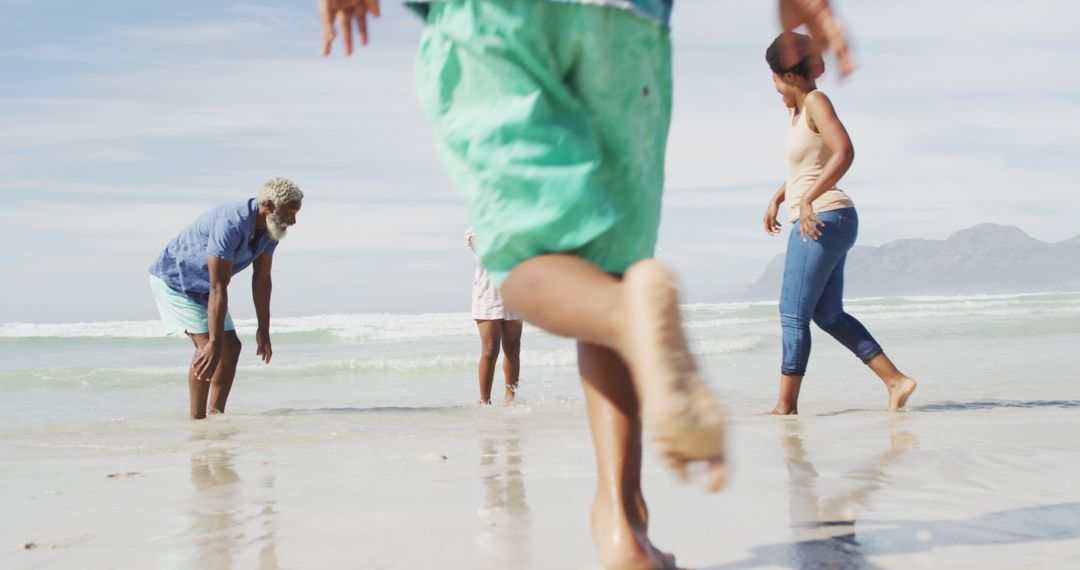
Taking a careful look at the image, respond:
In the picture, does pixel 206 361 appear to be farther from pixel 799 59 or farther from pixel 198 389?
pixel 799 59

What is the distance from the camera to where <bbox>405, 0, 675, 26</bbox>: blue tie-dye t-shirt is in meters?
1.75

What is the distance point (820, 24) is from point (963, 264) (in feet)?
492

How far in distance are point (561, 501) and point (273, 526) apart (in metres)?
0.84

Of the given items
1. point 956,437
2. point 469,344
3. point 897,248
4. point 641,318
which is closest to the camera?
point 641,318

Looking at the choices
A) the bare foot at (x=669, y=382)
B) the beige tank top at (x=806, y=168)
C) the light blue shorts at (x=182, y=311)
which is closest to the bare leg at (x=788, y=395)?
the beige tank top at (x=806, y=168)

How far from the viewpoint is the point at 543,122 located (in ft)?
5.53

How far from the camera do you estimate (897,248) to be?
156 m

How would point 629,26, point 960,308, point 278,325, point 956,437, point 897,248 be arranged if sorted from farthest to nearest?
point 897,248, point 960,308, point 278,325, point 956,437, point 629,26

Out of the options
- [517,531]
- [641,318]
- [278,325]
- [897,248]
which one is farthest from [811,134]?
[897,248]

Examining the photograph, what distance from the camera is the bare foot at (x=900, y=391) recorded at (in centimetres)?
520

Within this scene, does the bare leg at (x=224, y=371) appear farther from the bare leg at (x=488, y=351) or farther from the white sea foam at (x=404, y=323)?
the white sea foam at (x=404, y=323)

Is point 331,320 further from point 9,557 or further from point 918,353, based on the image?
point 9,557

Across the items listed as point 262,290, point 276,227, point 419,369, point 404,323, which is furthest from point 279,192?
point 404,323

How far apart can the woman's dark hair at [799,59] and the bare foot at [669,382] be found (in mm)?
3669
